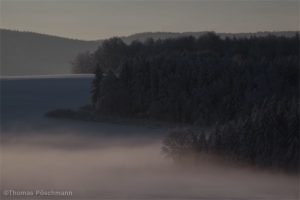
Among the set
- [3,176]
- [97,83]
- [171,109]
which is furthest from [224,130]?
[97,83]

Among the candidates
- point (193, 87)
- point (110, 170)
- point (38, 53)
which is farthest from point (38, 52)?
point (110, 170)

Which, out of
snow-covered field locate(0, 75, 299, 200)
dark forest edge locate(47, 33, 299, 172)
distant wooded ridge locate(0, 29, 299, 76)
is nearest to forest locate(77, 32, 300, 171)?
dark forest edge locate(47, 33, 299, 172)

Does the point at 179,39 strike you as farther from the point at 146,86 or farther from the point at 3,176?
the point at 3,176

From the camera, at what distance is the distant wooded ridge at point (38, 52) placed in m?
56.4

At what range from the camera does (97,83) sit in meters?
30.4

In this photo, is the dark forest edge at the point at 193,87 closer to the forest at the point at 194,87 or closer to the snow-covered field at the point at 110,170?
the forest at the point at 194,87

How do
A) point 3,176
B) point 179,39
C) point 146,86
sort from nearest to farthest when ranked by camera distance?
point 3,176 < point 146,86 < point 179,39

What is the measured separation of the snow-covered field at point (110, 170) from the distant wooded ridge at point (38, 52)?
31.8 meters

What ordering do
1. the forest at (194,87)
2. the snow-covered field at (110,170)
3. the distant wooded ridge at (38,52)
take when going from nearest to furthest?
the snow-covered field at (110,170) < the forest at (194,87) < the distant wooded ridge at (38,52)

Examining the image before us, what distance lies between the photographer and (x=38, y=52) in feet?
203

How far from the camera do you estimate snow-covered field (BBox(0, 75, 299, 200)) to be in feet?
43.2

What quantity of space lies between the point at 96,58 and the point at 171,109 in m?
16.1

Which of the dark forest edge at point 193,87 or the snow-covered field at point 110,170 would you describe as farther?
the dark forest edge at point 193,87

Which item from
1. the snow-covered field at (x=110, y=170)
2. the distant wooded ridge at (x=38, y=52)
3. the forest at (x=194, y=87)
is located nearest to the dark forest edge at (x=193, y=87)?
the forest at (x=194, y=87)
